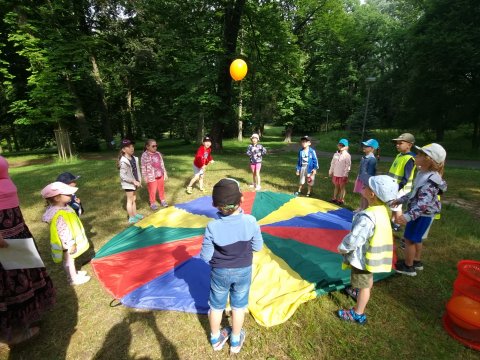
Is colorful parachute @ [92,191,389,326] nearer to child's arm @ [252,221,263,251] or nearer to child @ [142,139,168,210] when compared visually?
child @ [142,139,168,210]

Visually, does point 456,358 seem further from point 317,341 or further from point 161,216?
point 161,216

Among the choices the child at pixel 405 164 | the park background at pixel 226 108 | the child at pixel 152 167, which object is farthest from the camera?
the child at pixel 152 167

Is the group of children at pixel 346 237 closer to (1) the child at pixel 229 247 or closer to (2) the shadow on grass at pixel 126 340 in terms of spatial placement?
(1) the child at pixel 229 247

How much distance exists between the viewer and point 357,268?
3002mm

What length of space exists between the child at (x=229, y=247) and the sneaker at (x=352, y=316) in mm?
1286

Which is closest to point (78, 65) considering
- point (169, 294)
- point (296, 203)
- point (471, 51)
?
point (296, 203)

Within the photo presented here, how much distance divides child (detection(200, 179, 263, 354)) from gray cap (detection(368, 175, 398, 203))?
1.29m

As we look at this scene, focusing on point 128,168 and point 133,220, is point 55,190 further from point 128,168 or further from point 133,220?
point 133,220

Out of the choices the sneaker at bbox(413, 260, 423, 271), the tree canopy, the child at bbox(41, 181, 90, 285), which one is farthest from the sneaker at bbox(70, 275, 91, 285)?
the tree canopy

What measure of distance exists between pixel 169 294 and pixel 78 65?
19645 millimetres

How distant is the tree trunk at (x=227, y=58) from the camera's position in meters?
14.5

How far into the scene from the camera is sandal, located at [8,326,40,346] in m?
2.86

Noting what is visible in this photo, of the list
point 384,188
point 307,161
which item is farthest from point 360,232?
point 307,161

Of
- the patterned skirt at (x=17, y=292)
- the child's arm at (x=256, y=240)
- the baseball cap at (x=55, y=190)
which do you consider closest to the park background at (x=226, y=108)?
Answer: the patterned skirt at (x=17, y=292)
